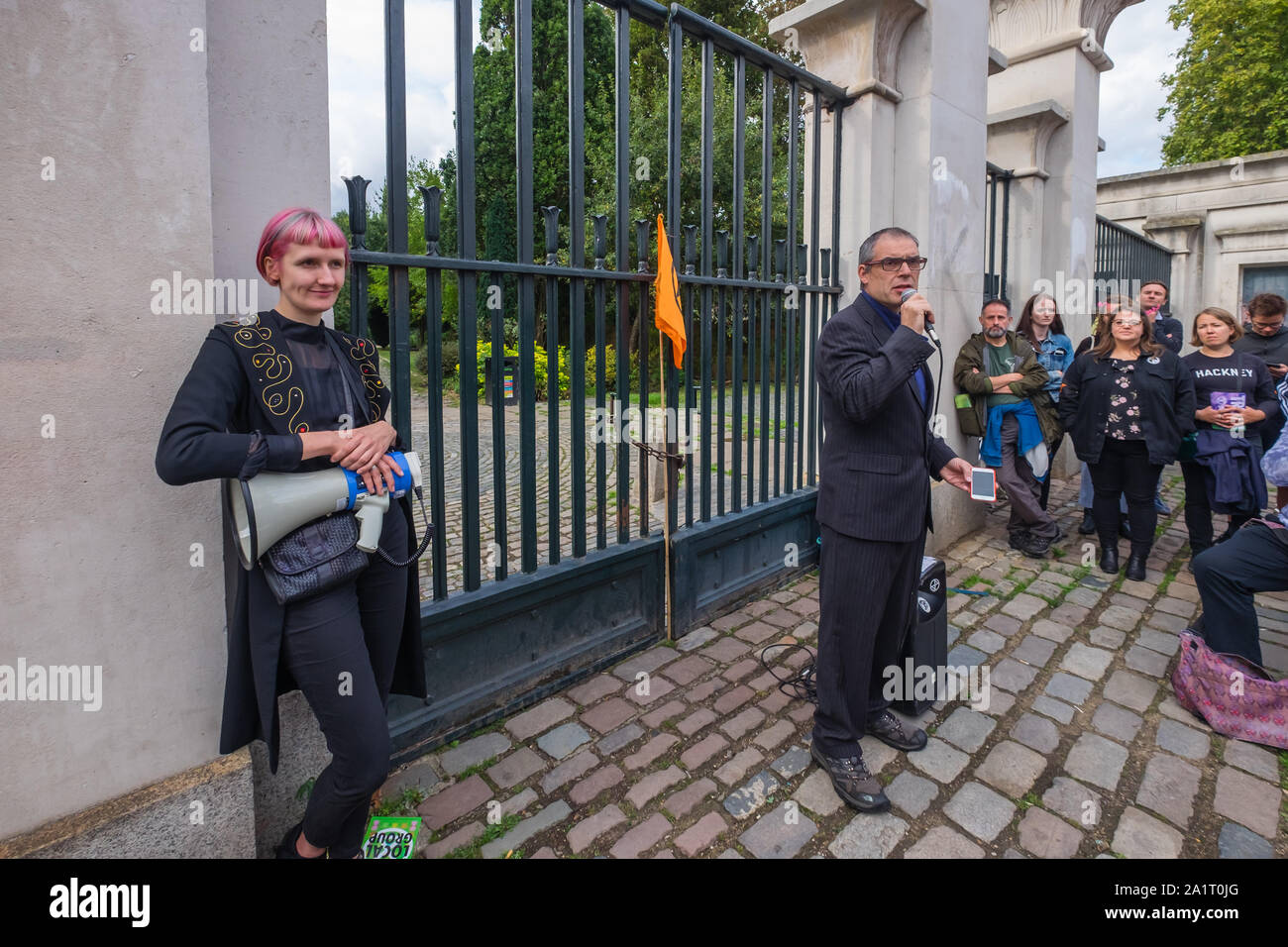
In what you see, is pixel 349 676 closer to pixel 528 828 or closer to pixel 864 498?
pixel 528 828

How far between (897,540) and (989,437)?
3.83m

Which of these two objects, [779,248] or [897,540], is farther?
[779,248]

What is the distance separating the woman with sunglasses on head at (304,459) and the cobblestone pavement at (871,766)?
715 millimetres

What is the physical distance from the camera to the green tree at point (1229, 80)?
20.9 meters

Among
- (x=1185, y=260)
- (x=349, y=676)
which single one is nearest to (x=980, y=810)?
(x=349, y=676)

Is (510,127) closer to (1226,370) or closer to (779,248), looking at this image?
(779,248)

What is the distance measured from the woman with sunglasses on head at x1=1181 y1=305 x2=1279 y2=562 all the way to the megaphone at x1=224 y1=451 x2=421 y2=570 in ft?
18.7

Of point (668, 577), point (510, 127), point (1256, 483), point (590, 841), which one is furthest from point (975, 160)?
point (510, 127)

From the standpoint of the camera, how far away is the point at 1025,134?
774cm

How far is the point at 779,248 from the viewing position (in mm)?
4652

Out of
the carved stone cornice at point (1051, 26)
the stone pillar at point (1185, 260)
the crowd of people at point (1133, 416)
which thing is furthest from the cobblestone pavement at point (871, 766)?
the stone pillar at point (1185, 260)

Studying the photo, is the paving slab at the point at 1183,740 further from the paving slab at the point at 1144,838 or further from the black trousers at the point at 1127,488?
the black trousers at the point at 1127,488

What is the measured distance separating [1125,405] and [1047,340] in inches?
54.8

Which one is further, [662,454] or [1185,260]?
[1185,260]
